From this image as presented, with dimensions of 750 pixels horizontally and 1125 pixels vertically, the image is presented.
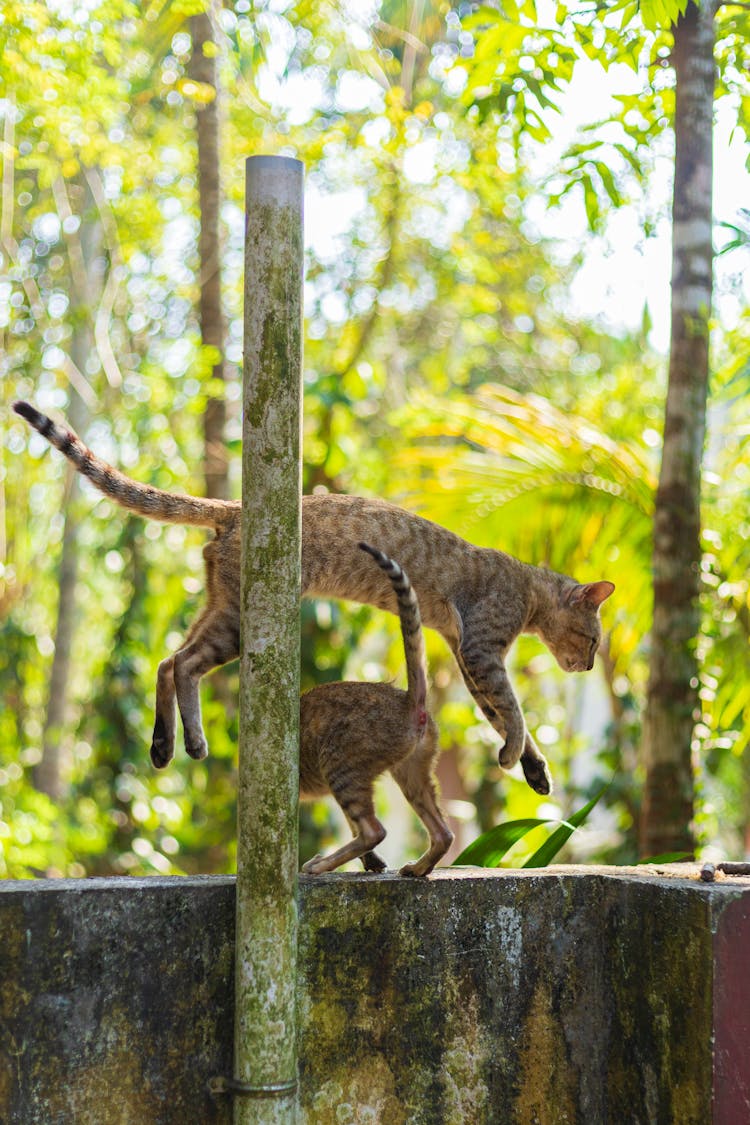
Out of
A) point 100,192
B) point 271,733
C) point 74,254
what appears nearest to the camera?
point 271,733

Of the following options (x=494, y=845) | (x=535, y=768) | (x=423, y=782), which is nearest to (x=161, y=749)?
(x=423, y=782)

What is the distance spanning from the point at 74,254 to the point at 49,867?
17.0ft

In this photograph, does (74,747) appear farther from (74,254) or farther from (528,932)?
(528,932)

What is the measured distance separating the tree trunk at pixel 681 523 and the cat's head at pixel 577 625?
44 cm

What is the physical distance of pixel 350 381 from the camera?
879cm

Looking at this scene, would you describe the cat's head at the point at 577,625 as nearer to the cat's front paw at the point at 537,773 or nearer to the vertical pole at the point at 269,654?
the cat's front paw at the point at 537,773

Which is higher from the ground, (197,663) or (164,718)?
(197,663)

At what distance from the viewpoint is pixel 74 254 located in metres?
10.6

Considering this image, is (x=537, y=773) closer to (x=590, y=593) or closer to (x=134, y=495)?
(x=590, y=593)

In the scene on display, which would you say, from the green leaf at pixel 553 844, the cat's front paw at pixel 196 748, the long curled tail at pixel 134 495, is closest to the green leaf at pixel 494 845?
the green leaf at pixel 553 844

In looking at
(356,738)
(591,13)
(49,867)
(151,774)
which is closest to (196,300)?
(151,774)

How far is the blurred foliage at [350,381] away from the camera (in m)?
6.18

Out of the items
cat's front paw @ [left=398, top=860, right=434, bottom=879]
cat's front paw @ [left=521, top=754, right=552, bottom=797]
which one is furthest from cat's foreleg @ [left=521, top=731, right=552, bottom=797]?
cat's front paw @ [left=398, top=860, right=434, bottom=879]

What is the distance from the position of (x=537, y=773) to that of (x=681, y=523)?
1404 mm
